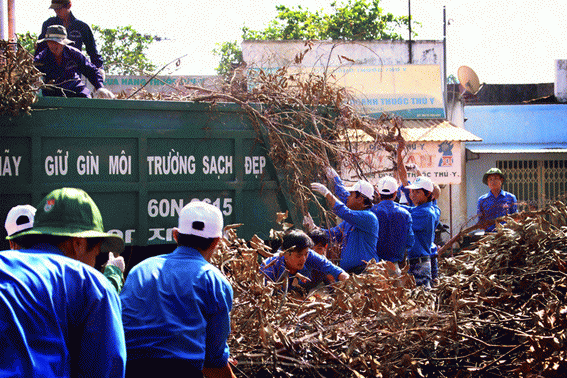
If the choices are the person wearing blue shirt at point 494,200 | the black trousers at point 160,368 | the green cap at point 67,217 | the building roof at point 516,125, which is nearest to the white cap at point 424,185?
the person wearing blue shirt at point 494,200

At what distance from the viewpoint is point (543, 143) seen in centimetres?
1673

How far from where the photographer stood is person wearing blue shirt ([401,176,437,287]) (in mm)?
5891

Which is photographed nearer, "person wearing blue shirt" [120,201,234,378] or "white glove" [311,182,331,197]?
"person wearing blue shirt" [120,201,234,378]

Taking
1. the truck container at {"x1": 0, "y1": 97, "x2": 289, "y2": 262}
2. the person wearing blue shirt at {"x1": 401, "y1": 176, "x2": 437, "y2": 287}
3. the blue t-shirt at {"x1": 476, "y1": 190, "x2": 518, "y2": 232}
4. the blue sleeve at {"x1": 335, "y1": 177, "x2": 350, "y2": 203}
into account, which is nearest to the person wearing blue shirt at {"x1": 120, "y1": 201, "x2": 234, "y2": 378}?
the truck container at {"x1": 0, "y1": 97, "x2": 289, "y2": 262}

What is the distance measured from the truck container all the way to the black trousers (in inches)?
88.3

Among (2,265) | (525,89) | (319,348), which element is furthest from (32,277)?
(525,89)

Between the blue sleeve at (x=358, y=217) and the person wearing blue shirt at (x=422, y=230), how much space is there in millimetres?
971

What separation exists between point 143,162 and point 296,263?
140cm

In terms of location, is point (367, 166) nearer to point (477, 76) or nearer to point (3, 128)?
point (3, 128)

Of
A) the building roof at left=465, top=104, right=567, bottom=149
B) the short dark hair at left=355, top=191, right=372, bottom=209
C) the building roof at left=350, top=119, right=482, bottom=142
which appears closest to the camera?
the short dark hair at left=355, top=191, right=372, bottom=209

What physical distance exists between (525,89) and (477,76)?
13.5 ft

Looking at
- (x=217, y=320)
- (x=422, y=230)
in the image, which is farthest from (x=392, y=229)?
(x=217, y=320)

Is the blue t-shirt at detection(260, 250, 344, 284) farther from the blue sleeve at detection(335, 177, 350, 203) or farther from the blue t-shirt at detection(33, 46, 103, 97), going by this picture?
the blue t-shirt at detection(33, 46, 103, 97)

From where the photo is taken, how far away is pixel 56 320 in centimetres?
174
